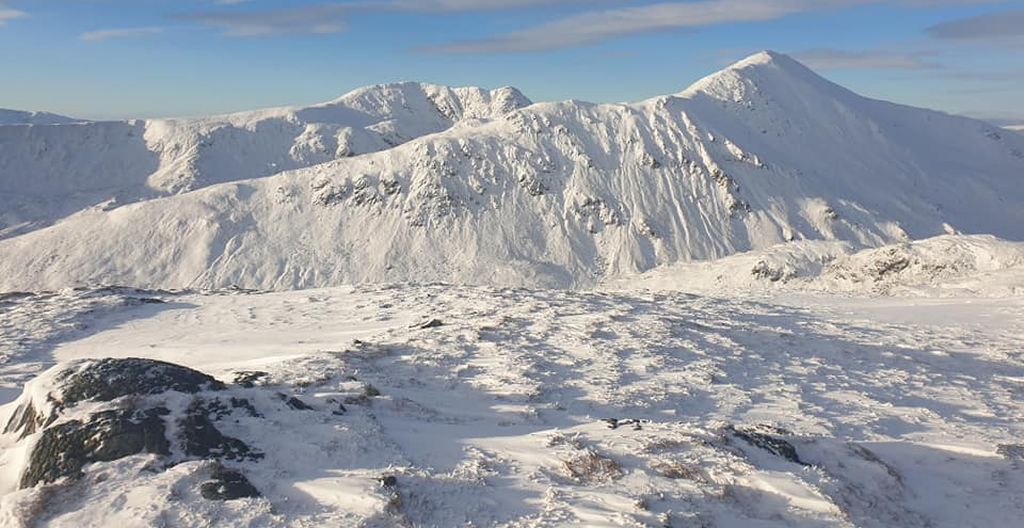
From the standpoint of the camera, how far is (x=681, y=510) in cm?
997

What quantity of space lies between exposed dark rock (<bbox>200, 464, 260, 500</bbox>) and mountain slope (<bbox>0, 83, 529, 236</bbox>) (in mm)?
150446

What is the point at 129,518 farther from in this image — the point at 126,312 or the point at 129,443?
the point at 126,312

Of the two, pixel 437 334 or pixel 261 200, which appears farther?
pixel 261 200

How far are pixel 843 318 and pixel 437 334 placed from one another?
19.4 m

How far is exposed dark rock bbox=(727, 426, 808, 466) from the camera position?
12430 mm

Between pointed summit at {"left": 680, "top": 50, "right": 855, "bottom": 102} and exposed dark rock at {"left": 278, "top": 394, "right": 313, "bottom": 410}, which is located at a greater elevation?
pointed summit at {"left": 680, "top": 50, "right": 855, "bottom": 102}

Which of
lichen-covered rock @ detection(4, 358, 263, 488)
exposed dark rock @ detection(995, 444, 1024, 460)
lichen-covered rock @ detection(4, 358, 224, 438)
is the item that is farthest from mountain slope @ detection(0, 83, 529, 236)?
exposed dark rock @ detection(995, 444, 1024, 460)

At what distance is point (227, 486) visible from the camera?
9.36 metres

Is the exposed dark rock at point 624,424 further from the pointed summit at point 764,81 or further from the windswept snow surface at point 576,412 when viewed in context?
the pointed summit at point 764,81

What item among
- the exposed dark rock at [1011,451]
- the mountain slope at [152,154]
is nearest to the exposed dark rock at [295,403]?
the exposed dark rock at [1011,451]

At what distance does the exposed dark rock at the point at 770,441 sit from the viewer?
12430 millimetres

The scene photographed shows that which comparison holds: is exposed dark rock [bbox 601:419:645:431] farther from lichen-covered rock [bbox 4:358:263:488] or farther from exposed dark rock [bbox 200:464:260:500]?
exposed dark rock [bbox 200:464:260:500]

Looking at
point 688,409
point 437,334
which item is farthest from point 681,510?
A: point 437,334

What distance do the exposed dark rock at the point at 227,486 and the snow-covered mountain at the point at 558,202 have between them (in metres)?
73.5
